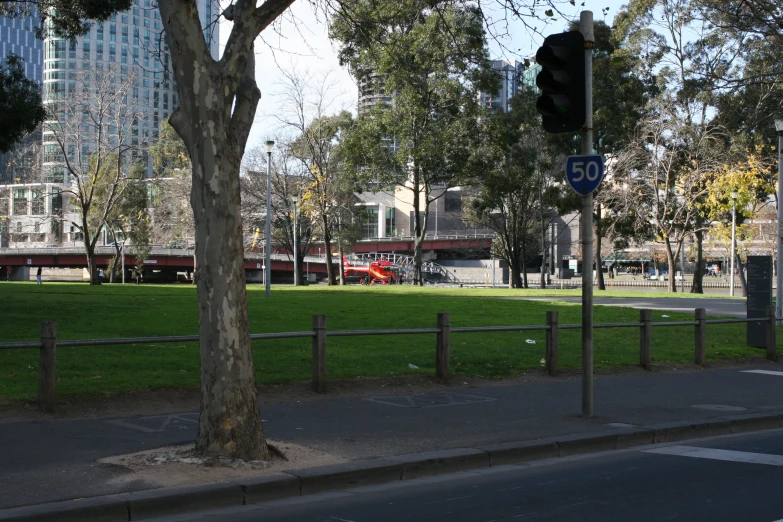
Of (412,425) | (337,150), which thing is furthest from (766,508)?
(337,150)

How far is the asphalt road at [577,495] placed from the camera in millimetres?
6730

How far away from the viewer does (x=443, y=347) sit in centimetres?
1334

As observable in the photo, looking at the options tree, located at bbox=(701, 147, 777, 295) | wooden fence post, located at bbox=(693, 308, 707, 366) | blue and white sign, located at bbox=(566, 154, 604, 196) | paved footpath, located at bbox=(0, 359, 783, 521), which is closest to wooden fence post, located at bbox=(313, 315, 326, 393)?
paved footpath, located at bbox=(0, 359, 783, 521)

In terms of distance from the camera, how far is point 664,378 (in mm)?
15242

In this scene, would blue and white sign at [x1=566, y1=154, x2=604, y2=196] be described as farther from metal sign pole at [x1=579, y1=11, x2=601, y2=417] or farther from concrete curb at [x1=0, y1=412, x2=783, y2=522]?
concrete curb at [x1=0, y1=412, x2=783, y2=522]

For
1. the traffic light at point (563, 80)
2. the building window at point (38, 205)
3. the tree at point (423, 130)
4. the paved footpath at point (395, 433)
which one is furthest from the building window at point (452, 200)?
the traffic light at point (563, 80)

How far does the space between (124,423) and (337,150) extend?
157 ft

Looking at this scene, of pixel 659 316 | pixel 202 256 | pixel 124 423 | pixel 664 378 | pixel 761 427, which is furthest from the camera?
pixel 659 316

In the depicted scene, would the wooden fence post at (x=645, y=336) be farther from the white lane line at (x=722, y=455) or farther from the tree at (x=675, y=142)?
the tree at (x=675, y=142)

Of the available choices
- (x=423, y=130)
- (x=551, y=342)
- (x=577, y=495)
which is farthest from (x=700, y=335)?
(x=423, y=130)

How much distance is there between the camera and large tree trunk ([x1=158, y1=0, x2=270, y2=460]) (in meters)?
7.75

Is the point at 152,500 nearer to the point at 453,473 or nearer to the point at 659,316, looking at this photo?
the point at 453,473

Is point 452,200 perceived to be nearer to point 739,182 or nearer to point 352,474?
point 739,182

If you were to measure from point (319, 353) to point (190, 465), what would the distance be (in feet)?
14.6
